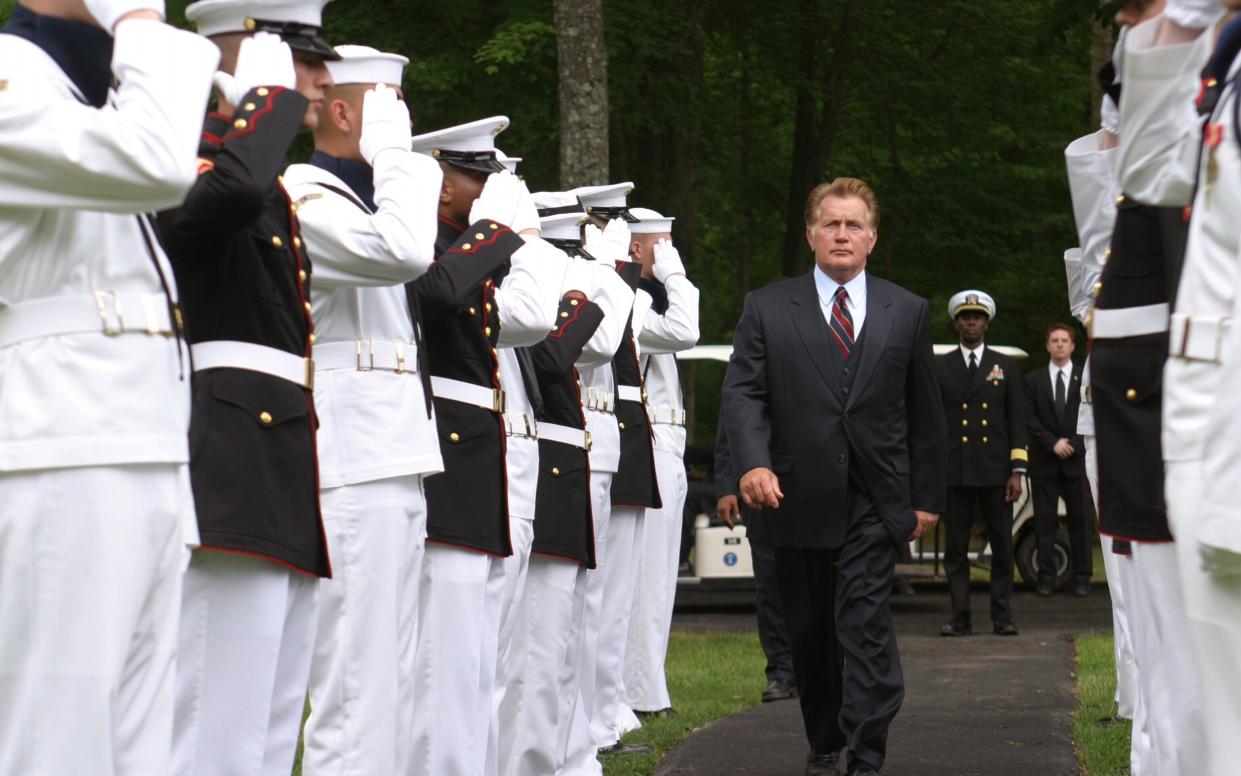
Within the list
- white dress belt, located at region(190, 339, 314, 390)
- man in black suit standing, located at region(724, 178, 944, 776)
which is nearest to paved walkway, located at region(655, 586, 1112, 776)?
man in black suit standing, located at region(724, 178, 944, 776)

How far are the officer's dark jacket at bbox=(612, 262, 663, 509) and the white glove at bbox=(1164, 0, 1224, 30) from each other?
215 inches

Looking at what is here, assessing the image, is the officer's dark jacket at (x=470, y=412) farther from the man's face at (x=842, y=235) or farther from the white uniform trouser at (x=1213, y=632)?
the white uniform trouser at (x=1213, y=632)

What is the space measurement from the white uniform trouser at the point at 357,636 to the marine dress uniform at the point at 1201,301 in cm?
228

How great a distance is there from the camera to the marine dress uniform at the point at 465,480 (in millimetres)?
6047

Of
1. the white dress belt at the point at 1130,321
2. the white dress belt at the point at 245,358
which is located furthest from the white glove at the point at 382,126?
the white dress belt at the point at 1130,321

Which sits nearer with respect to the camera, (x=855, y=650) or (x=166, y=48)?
(x=166, y=48)

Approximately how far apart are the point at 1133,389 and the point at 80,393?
2859 millimetres

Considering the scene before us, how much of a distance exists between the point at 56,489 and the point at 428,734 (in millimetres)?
2476

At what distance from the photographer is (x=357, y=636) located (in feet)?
17.9

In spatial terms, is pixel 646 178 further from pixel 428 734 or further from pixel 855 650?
pixel 428 734

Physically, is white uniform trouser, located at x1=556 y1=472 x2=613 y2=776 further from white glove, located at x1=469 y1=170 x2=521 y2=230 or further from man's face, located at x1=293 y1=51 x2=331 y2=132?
man's face, located at x1=293 y1=51 x2=331 y2=132

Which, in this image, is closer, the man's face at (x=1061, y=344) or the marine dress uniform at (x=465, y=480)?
the marine dress uniform at (x=465, y=480)

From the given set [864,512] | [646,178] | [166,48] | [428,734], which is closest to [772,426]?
[864,512]

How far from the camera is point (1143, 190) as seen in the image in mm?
4129
